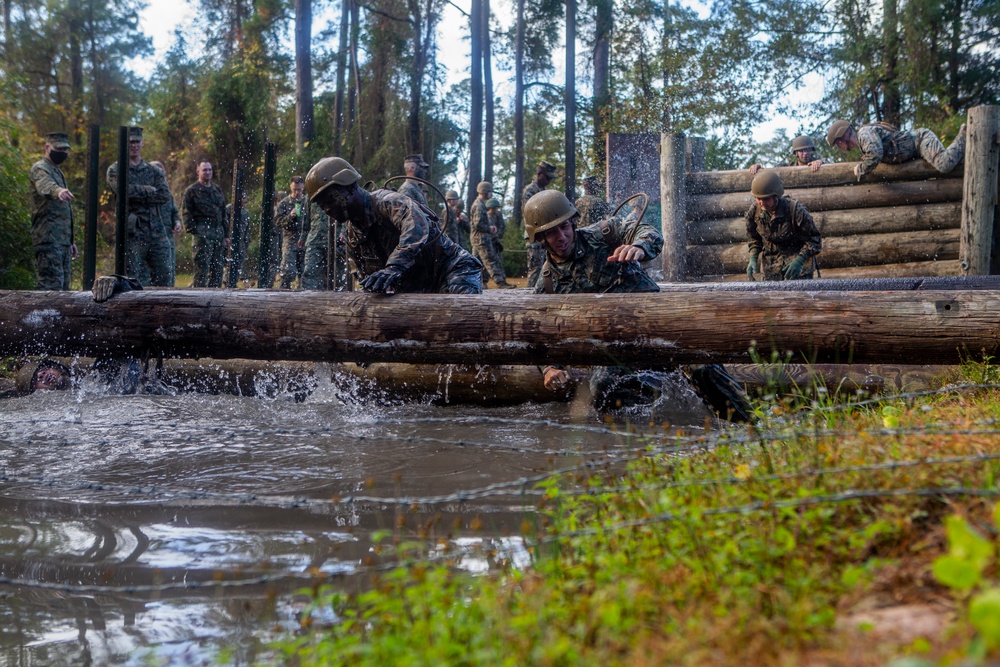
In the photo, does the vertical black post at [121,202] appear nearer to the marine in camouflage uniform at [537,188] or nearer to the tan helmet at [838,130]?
the marine in camouflage uniform at [537,188]

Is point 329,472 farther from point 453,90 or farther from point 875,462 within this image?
point 453,90

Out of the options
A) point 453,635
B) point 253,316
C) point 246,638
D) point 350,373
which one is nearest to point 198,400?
point 350,373

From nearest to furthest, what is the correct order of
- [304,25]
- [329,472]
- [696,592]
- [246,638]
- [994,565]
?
[994,565]
[696,592]
[246,638]
[329,472]
[304,25]

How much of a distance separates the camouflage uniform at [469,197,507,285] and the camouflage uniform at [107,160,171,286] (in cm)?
807

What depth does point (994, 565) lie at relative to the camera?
7.77ft

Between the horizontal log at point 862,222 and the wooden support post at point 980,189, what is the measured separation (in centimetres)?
56

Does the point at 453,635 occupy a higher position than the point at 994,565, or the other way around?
the point at 994,565

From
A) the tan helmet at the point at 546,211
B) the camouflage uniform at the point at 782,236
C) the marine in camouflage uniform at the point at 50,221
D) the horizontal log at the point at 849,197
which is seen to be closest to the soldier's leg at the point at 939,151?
the horizontal log at the point at 849,197

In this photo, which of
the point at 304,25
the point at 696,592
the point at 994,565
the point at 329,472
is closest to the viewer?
the point at 994,565

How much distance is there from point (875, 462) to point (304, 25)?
26061mm

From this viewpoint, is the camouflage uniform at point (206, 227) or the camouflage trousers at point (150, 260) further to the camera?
the camouflage uniform at point (206, 227)

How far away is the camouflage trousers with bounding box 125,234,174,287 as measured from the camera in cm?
1241

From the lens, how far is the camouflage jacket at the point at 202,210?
586 inches

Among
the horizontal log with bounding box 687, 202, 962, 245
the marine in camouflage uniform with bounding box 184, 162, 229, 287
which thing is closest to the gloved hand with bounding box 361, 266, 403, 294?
the horizontal log with bounding box 687, 202, 962, 245
